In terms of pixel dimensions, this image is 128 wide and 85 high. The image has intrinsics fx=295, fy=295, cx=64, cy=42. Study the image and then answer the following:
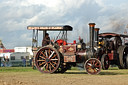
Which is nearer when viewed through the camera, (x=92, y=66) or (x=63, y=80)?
(x=63, y=80)

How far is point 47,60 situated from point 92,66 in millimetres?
1968

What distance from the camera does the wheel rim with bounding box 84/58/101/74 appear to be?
1188 cm

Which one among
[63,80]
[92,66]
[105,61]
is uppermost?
[105,61]

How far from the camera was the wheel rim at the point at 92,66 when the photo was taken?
11883 millimetres

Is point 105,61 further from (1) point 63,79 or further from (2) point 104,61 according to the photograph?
(1) point 63,79

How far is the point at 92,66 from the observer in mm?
11875

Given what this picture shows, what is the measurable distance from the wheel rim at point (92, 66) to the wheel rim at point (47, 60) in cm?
125

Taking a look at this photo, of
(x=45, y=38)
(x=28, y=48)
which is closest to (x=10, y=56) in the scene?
(x=28, y=48)

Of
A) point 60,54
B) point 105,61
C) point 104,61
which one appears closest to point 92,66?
point 60,54

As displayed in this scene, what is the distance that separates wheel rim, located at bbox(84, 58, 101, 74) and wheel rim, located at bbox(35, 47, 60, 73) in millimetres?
1247

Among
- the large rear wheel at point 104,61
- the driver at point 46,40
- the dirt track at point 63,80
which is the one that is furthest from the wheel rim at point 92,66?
the large rear wheel at point 104,61

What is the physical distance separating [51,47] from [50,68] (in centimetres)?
89

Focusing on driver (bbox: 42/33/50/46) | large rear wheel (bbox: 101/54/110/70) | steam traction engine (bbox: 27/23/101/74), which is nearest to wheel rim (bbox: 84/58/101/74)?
steam traction engine (bbox: 27/23/101/74)

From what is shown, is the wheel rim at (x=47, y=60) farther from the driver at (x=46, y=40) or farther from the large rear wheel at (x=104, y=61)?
the large rear wheel at (x=104, y=61)
